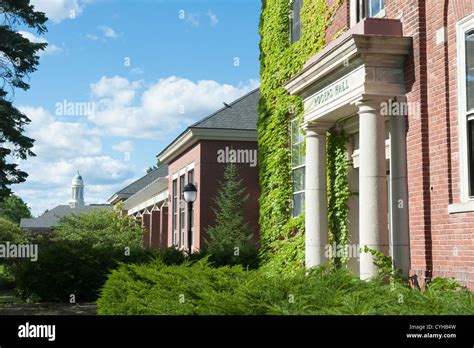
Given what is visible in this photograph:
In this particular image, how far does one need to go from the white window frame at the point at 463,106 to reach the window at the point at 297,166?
628cm

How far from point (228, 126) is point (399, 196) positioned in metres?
16.0

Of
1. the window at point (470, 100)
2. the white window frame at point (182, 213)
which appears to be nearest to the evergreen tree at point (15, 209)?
the white window frame at point (182, 213)

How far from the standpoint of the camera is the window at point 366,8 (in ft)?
40.9

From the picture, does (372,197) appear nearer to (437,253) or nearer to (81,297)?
(437,253)

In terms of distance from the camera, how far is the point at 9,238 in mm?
29938

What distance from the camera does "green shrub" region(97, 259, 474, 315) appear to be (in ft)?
21.1

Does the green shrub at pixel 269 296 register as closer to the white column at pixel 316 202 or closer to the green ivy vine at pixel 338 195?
the white column at pixel 316 202

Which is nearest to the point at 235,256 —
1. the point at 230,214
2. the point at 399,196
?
the point at 230,214

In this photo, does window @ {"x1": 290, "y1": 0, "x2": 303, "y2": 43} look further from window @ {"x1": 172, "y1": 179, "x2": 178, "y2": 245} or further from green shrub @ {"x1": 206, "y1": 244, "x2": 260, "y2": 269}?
window @ {"x1": 172, "y1": 179, "x2": 178, "y2": 245}

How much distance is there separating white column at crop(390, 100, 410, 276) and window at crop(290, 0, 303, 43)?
6422mm

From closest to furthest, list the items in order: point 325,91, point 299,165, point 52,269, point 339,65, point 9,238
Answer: point 339,65, point 325,91, point 299,165, point 52,269, point 9,238
